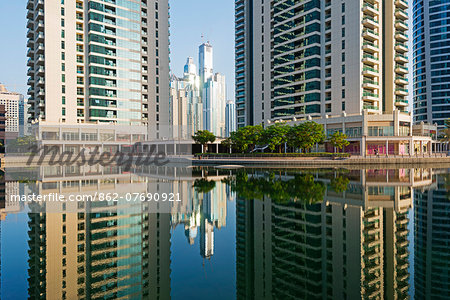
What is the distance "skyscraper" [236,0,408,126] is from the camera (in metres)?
75.6

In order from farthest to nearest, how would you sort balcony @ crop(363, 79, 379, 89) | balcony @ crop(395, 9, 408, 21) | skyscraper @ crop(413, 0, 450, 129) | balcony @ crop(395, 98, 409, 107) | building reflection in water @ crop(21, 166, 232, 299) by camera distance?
skyscraper @ crop(413, 0, 450, 129) < balcony @ crop(395, 9, 408, 21) < balcony @ crop(395, 98, 409, 107) < balcony @ crop(363, 79, 379, 89) < building reflection in water @ crop(21, 166, 232, 299)

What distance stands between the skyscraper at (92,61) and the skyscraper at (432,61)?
404 feet

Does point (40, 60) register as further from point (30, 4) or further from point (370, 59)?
point (370, 59)

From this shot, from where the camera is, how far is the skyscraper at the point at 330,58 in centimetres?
7556

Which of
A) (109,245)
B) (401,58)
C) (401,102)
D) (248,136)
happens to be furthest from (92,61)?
(401,102)

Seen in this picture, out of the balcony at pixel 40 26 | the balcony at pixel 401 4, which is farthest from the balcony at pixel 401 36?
the balcony at pixel 40 26

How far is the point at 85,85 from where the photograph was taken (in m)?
90.1

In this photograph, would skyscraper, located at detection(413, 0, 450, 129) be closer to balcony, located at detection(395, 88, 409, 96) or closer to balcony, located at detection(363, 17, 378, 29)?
balcony, located at detection(395, 88, 409, 96)

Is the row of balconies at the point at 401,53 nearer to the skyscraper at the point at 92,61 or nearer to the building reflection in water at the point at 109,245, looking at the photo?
the skyscraper at the point at 92,61

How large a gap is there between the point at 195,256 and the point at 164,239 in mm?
2384

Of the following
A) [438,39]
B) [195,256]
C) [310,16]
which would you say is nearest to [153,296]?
[195,256]

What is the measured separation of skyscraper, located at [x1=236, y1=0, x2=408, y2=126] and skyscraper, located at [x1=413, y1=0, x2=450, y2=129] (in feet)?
213

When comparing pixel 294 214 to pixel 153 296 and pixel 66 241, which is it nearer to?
pixel 153 296

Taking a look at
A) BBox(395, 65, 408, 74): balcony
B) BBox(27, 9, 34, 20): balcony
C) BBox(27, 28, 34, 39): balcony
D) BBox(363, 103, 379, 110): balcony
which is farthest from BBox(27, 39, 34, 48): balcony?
BBox(395, 65, 408, 74): balcony
